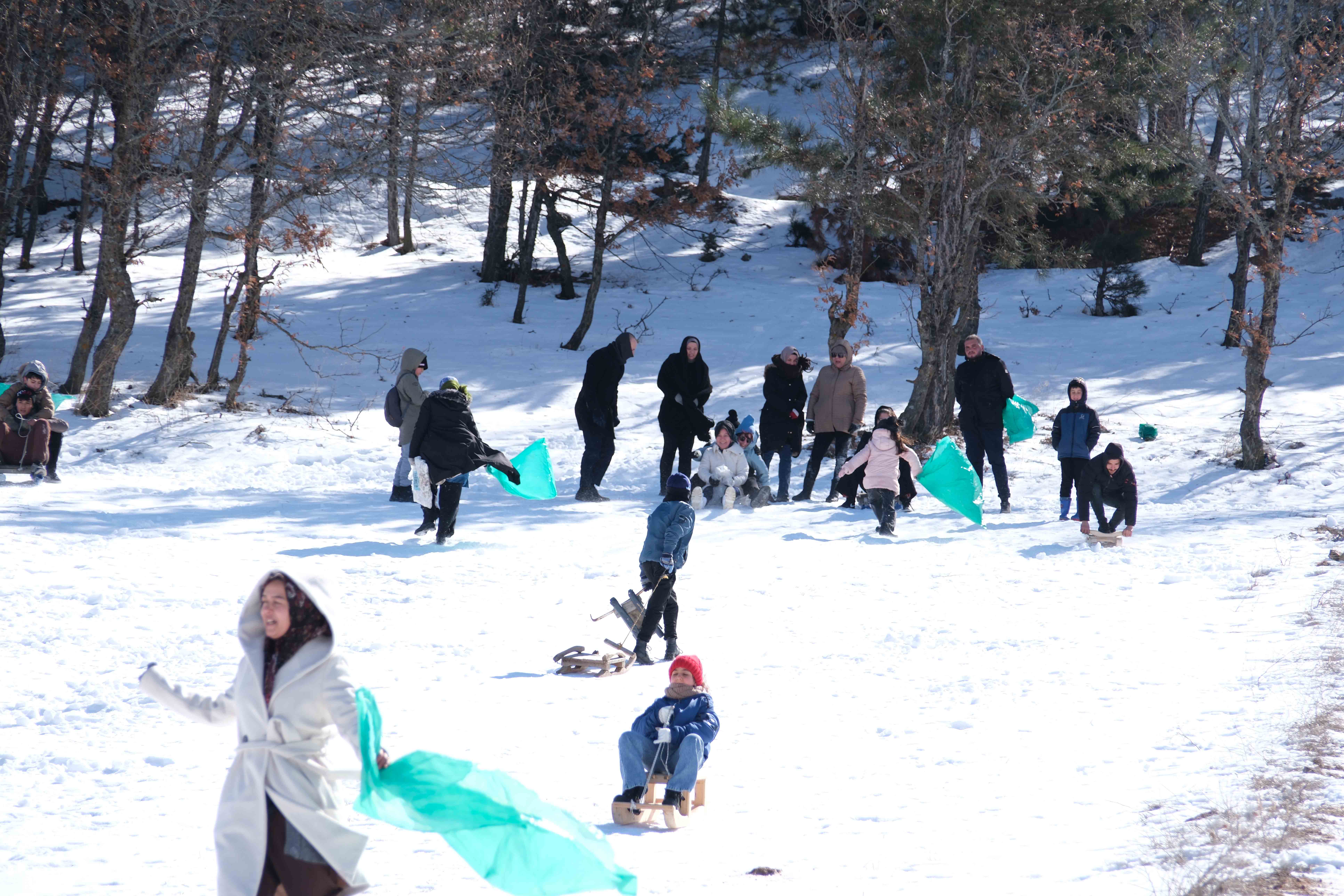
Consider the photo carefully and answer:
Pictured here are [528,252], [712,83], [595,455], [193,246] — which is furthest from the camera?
[712,83]

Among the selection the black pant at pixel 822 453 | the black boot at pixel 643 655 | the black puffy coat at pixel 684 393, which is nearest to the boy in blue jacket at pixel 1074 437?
the black pant at pixel 822 453

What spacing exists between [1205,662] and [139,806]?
20.8ft

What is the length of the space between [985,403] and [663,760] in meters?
8.71

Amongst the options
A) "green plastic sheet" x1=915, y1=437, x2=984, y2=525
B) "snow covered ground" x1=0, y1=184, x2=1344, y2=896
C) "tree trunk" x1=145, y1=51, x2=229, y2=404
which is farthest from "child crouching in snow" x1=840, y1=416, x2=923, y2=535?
"tree trunk" x1=145, y1=51, x2=229, y2=404

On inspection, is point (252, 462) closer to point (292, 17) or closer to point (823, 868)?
point (292, 17)

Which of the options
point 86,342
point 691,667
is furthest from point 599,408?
point 86,342

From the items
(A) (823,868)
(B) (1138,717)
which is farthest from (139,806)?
(B) (1138,717)

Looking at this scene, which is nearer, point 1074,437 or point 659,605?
point 659,605

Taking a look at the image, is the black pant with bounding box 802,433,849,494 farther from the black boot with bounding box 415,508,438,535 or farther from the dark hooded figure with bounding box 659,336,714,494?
the black boot with bounding box 415,508,438,535

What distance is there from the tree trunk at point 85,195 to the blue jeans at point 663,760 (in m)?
13.5

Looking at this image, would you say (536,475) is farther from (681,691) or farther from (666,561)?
(681,691)

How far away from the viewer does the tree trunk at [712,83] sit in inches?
1234

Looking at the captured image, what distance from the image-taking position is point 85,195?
20.5 m

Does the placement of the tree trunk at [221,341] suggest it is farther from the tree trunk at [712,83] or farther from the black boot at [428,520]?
the tree trunk at [712,83]
